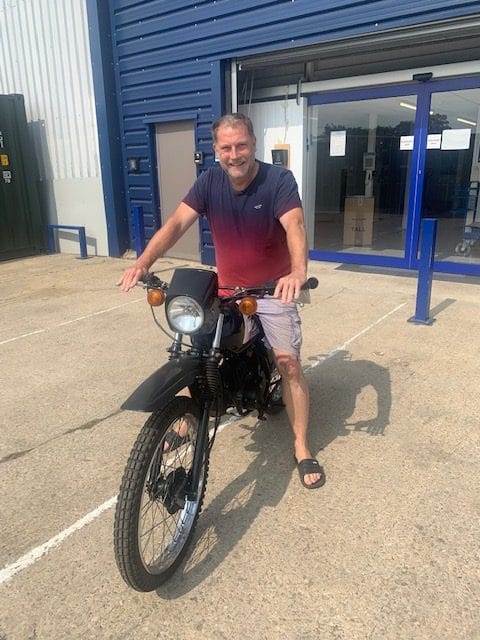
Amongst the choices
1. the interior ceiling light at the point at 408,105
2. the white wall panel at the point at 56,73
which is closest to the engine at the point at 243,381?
the interior ceiling light at the point at 408,105

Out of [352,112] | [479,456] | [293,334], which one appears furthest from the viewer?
[352,112]

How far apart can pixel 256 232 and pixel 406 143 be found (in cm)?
562

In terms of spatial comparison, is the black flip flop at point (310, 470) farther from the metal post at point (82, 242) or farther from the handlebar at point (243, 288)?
the metal post at point (82, 242)

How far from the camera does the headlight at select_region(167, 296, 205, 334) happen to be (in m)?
2.07

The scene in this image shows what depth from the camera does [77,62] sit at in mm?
9289

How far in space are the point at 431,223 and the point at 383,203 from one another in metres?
3.34

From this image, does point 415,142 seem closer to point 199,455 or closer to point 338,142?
point 338,142

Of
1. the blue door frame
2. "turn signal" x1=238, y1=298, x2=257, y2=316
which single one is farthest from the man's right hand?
the blue door frame

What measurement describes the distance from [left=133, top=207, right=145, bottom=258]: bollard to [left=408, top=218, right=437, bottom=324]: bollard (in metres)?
5.16

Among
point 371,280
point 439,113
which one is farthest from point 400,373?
point 439,113

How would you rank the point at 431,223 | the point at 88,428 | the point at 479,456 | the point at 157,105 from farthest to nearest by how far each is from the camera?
the point at 157,105, the point at 431,223, the point at 88,428, the point at 479,456

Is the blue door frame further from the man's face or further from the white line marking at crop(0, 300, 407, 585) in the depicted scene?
the white line marking at crop(0, 300, 407, 585)

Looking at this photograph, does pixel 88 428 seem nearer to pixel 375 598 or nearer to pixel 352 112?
pixel 375 598

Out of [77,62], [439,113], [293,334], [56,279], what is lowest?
[56,279]
